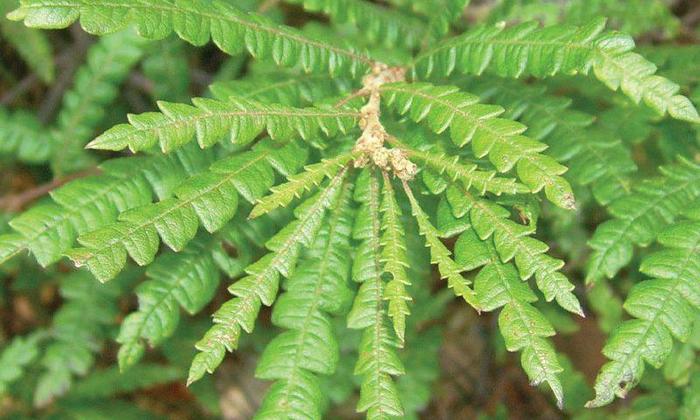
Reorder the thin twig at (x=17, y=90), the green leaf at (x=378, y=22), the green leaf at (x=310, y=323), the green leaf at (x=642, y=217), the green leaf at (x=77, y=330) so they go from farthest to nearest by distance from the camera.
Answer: the thin twig at (x=17, y=90) → the green leaf at (x=77, y=330) → the green leaf at (x=378, y=22) → the green leaf at (x=642, y=217) → the green leaf at (x=310, y=323)

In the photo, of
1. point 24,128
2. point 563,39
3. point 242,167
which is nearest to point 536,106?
point 563,39

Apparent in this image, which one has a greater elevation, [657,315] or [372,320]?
[657,315]

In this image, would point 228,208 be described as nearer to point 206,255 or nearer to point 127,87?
point 206,255

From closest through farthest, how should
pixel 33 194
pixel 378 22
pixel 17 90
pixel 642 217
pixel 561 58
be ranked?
pixel 561 58 < pixel 642 217 < pixel 378 22 < pixel 33 194 < pixel 17 90

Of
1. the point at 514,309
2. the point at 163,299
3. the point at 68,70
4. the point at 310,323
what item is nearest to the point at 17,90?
the point at 68,70

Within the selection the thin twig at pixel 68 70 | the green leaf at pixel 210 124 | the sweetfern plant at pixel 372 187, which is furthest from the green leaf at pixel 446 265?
the thin twig at pixel 68 70

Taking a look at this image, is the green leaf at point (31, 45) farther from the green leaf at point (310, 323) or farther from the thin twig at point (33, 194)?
the green leaf at point (310, 323)

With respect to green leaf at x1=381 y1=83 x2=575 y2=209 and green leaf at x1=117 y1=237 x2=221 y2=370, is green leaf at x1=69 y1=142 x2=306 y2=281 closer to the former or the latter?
green leaf at x1=381 y1=83 x2=575 y2=209

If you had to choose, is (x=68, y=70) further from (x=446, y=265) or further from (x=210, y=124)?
(x=446, y=265)

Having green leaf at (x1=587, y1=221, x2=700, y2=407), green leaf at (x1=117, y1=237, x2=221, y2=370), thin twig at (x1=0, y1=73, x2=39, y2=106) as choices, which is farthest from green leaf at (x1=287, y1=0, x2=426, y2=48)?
thin twig at (x1=0, y1=73, x2=39, y2=106)
